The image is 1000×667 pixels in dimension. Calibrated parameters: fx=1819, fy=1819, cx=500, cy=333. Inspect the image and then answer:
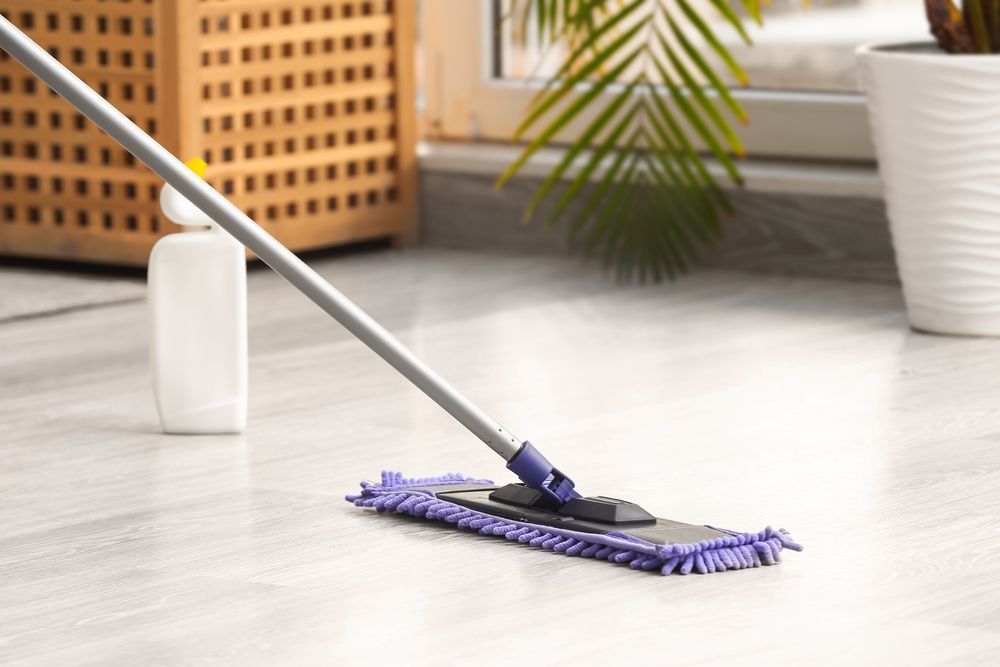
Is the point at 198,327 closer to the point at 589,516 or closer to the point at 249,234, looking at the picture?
the point at 249,234

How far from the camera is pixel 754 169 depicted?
3031 millimetres

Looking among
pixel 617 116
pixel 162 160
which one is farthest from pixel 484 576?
pixel 617 116

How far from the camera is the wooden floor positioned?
1.29 meters

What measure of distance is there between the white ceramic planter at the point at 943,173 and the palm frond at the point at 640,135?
0.76ft

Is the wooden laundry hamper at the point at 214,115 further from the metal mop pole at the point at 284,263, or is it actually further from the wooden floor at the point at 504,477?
the metal mop pole at the point at 284,263

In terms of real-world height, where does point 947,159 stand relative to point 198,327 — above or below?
above

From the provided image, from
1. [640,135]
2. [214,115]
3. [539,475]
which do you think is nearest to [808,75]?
[640,135]

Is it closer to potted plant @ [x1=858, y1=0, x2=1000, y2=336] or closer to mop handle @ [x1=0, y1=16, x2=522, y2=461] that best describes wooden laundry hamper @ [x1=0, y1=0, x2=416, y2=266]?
potted plant @ [x1=858, y1=0, x2=1000, y2=336]

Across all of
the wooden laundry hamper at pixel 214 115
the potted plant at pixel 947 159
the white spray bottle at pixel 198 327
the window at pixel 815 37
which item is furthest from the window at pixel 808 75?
the white spray bottle at pixel 198 327

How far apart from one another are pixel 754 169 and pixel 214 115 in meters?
0.89

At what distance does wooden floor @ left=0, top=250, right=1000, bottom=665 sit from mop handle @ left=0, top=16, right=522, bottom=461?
105 mm

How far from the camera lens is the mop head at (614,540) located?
143 cm

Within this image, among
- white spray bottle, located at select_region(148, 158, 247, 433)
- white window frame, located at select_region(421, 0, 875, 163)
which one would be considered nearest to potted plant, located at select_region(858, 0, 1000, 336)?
white window frame, located at select_region(421, 0, 875, 163)

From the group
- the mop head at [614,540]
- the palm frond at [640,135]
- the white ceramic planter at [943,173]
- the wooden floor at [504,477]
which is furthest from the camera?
the palm frond at [640,135]
